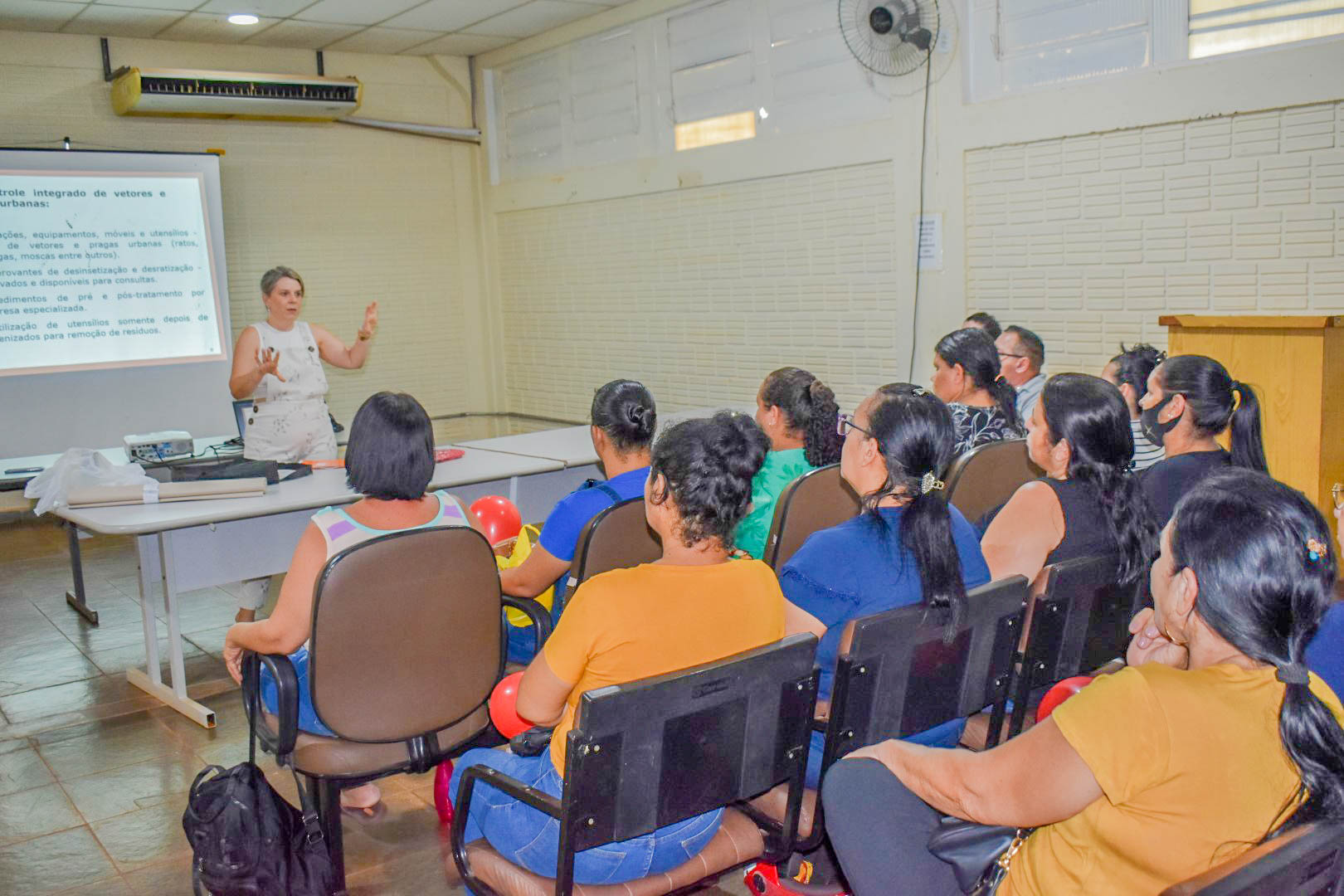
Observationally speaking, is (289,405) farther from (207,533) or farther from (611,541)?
→ (611,541)

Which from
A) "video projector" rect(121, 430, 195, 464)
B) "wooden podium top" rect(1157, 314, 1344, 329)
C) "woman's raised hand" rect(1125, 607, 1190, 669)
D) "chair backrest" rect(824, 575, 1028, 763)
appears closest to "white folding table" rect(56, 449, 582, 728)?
"video projector" rect(121, 430, 195, 464)

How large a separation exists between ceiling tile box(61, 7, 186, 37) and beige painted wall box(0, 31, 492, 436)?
0.14m

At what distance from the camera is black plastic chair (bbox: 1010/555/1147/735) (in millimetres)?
2193

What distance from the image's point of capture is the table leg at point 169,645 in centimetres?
359

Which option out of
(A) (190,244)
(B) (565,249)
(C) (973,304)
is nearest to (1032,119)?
(C) (973,304)

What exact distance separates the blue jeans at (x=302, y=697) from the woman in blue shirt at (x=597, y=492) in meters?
0.48

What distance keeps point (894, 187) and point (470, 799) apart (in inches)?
190

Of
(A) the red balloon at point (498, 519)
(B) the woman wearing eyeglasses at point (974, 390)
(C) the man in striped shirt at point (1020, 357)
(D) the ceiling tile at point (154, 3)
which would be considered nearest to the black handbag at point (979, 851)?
(A) the red balloon at point (498, 519)

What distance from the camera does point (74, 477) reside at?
3846 millimetres

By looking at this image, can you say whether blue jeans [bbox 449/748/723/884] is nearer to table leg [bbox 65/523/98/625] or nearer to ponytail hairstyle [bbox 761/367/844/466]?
ponytail hairstyle [bbox 761/367/844/466]

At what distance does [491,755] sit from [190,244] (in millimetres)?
6216

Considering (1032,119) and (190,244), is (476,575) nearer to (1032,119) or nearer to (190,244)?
(1032,119)

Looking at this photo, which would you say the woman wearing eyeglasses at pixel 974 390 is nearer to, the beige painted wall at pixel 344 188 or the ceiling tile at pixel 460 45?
the ceiling tile at pixel 460 45

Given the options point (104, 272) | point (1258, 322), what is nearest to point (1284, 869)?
point (1258, 322)
